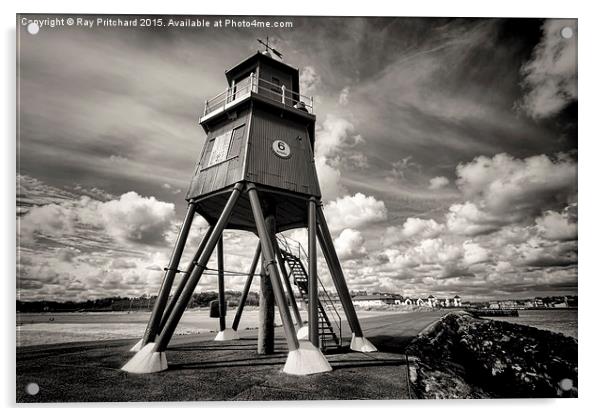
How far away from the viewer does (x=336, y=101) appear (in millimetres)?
9547

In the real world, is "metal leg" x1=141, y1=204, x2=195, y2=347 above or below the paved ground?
above

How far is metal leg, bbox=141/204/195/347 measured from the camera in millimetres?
7912

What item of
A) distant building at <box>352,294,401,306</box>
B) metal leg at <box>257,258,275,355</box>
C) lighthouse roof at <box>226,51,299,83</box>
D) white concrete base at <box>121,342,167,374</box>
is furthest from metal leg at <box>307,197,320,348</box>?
lighthouse roof at <box>226,51,299,83</box>

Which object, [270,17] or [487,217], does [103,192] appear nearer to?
[270,17]

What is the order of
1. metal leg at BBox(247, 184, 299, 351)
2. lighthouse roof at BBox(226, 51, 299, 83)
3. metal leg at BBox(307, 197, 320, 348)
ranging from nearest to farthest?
metal leg at BBox(247, 184, 299, 351), metal leg at BBox(307, 197, 320, 348), lighthouse roof at BBox(226, 51, 299, 83)

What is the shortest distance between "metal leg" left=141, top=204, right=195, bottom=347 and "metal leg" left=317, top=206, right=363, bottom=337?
3.99m

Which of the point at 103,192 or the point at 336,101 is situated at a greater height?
the point at 336,101

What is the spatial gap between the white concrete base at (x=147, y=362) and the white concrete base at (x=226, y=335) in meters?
5.32

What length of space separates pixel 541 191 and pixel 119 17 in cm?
1161

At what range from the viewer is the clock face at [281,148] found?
30.7 feet

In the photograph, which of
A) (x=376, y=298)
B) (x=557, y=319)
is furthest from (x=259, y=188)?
(x=557, y=319)

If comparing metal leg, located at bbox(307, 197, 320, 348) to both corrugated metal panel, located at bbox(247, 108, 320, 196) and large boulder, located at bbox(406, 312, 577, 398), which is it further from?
large boulder, located at bbox(406, 312, 577, 398)
